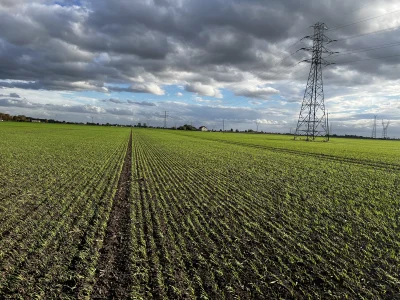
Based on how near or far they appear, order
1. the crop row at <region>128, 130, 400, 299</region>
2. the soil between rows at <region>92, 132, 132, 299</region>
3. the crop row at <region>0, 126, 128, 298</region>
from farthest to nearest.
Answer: the crop row at <region>128, 130, 400, 299</region> → the crop row at <region>0, 126, 128, 298</region> → the soil between rows at <region>92, 132, 132, 299</region>

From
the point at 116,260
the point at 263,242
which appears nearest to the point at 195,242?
the point at 263,242

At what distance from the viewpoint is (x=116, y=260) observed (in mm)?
6305

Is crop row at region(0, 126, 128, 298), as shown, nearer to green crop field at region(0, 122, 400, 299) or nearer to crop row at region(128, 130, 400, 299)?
green crop field at region(0, 122, 400, 299)

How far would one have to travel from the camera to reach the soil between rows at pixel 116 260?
5.18 m

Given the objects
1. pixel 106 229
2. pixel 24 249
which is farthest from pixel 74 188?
pixel 24 249

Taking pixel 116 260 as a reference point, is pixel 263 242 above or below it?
above

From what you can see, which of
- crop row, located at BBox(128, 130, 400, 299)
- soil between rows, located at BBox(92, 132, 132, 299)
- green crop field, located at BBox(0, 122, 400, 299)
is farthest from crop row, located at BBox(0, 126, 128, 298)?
crop row, located at BBox(128, 130, 400, 299)

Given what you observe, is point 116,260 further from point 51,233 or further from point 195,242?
point 51,233

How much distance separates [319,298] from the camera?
5102 mm

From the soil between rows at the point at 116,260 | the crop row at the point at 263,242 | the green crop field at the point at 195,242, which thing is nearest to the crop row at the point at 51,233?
the green crop field at the point at 195,242

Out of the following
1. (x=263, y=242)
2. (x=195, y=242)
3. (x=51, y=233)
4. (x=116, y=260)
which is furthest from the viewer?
(x=51, y=233)

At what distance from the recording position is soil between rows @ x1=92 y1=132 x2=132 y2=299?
518 cm

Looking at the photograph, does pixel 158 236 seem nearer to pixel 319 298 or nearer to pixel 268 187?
pixel 319 298

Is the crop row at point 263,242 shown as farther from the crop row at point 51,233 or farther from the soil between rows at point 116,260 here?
the crop row at point 51,233
